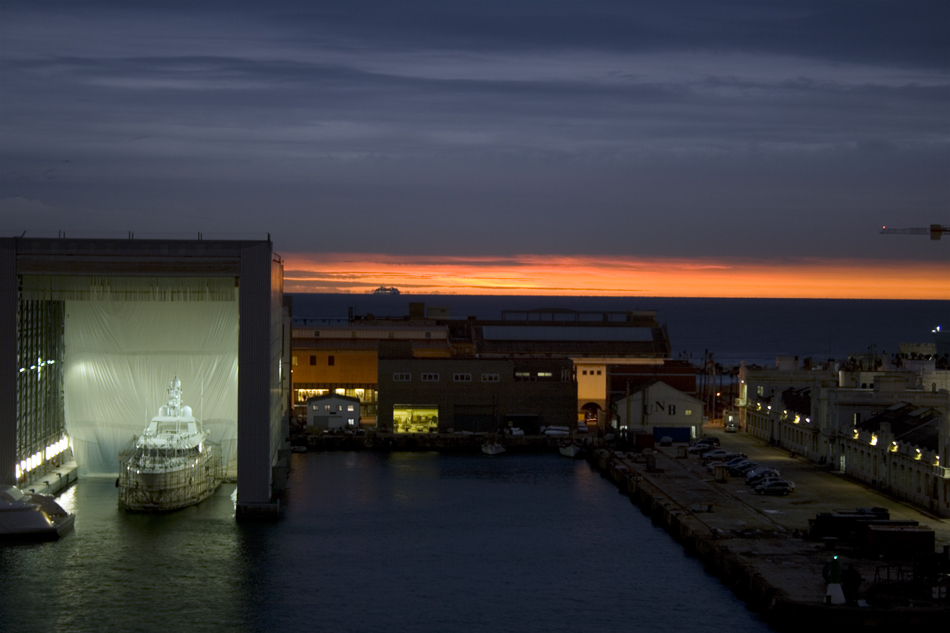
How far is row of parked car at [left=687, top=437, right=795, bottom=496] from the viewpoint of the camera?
97.8 ft

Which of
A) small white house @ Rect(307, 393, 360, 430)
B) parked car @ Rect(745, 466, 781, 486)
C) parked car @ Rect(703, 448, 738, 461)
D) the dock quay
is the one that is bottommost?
the dock quay

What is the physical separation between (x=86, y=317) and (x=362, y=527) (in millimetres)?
11008

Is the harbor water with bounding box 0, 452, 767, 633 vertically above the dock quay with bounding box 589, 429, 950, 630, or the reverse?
the dock quay with bounding box 589, 429, 950, 630

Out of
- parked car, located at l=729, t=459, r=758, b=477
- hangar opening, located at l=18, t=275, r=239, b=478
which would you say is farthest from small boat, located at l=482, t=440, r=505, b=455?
hangar opening, located at l=18, t=275, r=239, b=478

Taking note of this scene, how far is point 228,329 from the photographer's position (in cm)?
3238

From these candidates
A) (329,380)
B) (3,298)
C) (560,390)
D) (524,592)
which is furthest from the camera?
(329,380)

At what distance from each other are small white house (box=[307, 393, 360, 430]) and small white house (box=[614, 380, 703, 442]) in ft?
36.2

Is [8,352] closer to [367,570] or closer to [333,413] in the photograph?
[367,570]

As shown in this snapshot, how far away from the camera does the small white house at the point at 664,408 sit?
4338 centimetres

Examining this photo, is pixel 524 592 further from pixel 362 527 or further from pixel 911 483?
pixel 911 483

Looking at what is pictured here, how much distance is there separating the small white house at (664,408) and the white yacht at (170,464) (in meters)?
17.8

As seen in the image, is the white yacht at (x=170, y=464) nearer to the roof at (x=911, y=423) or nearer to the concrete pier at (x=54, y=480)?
the concrete pier at (x=54, y=480)

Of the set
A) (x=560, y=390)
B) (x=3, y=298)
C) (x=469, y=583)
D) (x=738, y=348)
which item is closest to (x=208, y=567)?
(x=469, y=583)

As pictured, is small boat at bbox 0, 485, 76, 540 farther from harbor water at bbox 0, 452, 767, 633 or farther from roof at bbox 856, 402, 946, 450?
roof at bbox 856, 402, 946, 450
